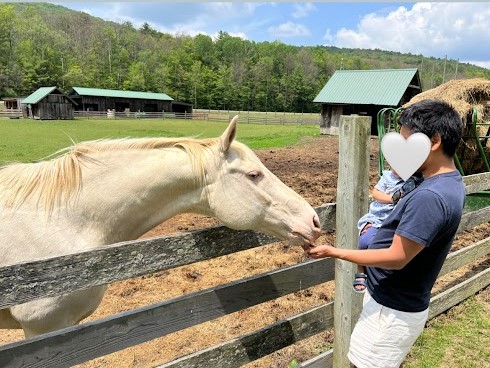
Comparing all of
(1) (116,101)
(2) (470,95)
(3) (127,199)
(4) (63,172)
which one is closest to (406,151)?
(3) (127,199)

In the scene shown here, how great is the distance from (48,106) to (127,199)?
49113 millimetres

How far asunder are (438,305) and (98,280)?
3.75 m

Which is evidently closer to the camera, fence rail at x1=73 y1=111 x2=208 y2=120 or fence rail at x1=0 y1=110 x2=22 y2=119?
fence rail at x1=0 y1=110 x2=22 y2=119

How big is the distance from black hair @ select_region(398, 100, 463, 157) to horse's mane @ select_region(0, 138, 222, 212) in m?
1.26

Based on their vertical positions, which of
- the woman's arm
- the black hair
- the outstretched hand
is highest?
the black hair

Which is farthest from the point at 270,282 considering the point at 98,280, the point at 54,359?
the point at 54,359

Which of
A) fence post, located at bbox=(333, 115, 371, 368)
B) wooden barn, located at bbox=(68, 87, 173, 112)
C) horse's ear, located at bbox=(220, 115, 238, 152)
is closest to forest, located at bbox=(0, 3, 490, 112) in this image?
wooden barn, located at bbox=(68, 87, 173, 112)

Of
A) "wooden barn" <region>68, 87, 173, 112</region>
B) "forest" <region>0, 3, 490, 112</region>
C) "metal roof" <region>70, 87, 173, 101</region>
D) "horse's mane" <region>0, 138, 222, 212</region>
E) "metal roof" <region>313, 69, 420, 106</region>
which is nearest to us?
"horse's mane" <region>0, 138, 222, 212</region>

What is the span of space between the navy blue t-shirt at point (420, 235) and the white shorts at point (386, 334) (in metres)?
0.04

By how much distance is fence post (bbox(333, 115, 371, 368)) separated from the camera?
2.60 metres

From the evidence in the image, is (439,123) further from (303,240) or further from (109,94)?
(109,94)

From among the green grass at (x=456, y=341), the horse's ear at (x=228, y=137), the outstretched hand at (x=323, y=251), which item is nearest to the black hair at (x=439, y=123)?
the outstretched hand at (x=323, y=251)

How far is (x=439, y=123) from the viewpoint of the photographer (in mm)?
1701

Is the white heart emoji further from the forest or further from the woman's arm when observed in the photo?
the forest
